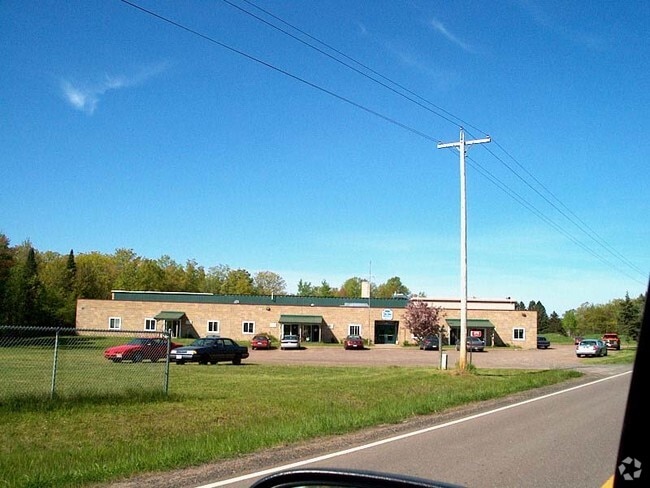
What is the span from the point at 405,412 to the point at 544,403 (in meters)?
4.94

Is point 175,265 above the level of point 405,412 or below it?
above

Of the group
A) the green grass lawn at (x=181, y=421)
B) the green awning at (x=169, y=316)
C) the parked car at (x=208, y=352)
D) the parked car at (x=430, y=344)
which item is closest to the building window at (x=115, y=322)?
the green awning at (x=169, y=316)

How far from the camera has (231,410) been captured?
49.2ft

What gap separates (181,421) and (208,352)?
2302cm

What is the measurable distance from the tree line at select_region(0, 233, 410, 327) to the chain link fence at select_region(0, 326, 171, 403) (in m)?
48.0

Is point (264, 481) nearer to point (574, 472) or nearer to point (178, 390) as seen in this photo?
point (574, 472)

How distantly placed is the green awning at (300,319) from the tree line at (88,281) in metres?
24.9

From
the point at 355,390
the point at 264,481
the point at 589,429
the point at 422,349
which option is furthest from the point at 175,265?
the point at 264,481

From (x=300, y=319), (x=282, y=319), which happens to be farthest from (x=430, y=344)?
(x=282, y=319)

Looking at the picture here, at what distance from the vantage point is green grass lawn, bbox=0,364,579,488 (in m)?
8.89

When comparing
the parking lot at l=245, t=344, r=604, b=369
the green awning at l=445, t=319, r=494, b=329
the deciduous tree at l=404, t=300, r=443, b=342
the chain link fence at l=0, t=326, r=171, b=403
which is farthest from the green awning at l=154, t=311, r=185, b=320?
the chain link fence at l=0, t=326, r=171, b=403

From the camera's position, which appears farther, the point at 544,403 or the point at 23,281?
the point at 23,281

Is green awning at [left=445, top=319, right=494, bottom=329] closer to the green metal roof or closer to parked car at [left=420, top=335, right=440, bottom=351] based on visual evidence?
the green metal roof

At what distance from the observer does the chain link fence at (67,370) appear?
45.4 ft
